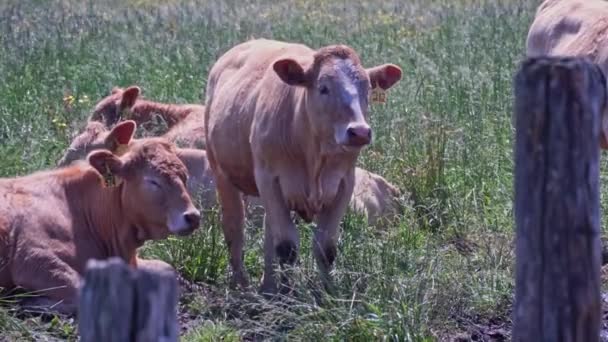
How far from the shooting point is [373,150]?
10.5m

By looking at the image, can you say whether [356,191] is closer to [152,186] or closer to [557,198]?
[152,186]

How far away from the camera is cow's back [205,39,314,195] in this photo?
8.12 m

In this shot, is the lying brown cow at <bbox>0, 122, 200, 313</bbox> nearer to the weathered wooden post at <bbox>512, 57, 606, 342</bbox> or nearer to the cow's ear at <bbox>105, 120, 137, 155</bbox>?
the cow's ear at <bbox>105, 120, 137, 155</bbox>

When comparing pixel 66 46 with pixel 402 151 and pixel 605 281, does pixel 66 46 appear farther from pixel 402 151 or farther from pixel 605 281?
pixel 605 281

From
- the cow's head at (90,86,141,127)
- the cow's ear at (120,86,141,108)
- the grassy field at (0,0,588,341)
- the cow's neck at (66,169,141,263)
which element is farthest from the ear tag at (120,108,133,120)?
the cow's neck at (66,169,141,263)

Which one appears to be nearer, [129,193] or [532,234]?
[532,234]

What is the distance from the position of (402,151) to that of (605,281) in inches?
103

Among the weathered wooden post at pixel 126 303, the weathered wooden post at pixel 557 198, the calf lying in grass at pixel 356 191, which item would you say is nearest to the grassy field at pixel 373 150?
the calf lying in grass at pixel 356 191

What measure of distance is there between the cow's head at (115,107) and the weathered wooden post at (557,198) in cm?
748

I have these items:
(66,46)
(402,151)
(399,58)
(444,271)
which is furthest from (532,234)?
(66,46)

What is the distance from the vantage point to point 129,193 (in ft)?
25.9

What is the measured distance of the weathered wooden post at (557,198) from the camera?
145 inches

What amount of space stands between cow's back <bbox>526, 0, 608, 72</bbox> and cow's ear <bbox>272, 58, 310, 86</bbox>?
2.87 metres

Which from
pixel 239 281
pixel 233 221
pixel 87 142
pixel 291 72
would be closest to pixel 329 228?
pixel 239 281
